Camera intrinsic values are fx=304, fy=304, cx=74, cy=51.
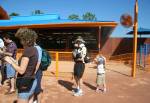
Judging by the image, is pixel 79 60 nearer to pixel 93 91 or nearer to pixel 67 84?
pixel 93 91

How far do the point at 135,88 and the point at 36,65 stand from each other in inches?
231

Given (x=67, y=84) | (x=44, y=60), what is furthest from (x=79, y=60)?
(x=44, y=60)

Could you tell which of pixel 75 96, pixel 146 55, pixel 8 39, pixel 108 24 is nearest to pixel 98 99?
pixel 75 96

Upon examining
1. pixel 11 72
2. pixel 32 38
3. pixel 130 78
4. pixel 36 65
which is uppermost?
pixel 32 38

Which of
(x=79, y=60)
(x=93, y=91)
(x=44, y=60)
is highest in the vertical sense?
(x=44, y=60)

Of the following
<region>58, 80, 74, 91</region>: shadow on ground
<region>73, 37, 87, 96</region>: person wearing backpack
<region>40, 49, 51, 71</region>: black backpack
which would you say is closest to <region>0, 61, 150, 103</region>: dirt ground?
<region>58, 80, 74, 91</region>: shadow on ground

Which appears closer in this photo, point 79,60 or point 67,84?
point 79,60

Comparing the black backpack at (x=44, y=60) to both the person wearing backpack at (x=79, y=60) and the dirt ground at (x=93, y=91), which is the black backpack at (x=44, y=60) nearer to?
the dirt ground at (x=93, y=91)

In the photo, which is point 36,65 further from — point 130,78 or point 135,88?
point 130,78

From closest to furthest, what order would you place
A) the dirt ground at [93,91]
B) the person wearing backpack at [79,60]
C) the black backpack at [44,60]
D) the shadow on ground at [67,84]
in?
1. the black backpack at [44,60]
2. the dirt ground at [93,91]
3. the person wearing backpack at [79,60]
4. the shadow on ground at [67,84]

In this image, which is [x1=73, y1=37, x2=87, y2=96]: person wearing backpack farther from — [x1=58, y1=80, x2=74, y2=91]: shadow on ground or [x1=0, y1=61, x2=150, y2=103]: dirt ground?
[x1=58, y1=80, x2=74, y2=91]: shadow on ground

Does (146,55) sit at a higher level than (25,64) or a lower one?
lower

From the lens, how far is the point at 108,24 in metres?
19.4

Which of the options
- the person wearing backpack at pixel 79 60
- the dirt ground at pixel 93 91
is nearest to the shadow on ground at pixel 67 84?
the dirt ground at pixel 93 91
